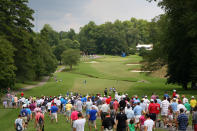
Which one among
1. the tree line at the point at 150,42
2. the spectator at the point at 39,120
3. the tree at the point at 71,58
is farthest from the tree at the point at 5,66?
the tree at the point at 71,58

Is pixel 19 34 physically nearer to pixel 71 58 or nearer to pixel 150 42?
pixel 150 42

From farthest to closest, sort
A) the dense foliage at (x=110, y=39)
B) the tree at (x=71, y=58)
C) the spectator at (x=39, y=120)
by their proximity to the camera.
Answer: the dense foliage at (x=110, y=39), the tree at (x=71, y=58), the spectator at (x=39, y=120)

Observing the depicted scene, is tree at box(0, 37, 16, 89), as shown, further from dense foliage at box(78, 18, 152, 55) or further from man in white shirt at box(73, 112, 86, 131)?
dense foliage at box(78, 18, 152, 55)

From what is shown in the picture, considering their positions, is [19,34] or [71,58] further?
[71,58]

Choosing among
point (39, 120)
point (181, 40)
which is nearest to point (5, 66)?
point (181, 40)

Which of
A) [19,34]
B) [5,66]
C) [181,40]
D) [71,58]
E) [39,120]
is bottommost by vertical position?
[39,120]

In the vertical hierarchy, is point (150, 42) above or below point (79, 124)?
above

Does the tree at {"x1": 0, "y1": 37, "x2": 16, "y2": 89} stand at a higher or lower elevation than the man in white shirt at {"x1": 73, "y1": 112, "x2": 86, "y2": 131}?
higher

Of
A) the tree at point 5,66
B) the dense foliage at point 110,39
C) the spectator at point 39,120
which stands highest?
the dense foliage at point 110,39

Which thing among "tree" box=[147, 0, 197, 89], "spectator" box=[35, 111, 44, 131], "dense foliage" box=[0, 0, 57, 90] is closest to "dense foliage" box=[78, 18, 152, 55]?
"dense foliage" box=[0, 0, 57, 90]

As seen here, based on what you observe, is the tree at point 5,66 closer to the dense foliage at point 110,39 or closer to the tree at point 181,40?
the tree at point 181,40

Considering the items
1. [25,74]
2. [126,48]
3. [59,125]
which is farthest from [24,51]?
[126,48]

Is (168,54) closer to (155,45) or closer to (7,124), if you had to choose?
(155,45)

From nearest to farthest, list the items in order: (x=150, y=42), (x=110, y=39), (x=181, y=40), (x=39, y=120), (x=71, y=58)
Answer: (x=39, y=120)
(x=181, y=40)
(x=150, y=42)
(x=71, y=58)
(x=110, y=39)
